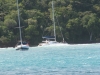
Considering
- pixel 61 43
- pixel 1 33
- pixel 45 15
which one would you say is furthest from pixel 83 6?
pixel 1 33

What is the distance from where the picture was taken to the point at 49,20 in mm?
99375

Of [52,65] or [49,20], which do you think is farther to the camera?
[49,20]

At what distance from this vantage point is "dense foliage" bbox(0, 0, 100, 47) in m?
90.0

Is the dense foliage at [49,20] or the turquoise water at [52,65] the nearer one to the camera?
the turquoise water at [52,65]

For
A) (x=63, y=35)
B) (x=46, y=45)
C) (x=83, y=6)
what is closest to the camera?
(x=46, y=45)

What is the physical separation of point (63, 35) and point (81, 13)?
9.22m

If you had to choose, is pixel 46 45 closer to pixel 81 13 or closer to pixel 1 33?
pixel 1 33

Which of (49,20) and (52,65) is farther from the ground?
(49,20)

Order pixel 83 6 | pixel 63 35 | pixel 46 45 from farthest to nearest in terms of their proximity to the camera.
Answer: pixel 83 6 < pixel 63 35 < pixel 46 45

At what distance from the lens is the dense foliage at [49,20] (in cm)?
9000

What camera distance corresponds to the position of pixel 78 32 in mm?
97125

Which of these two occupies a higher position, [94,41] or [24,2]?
[24,2]

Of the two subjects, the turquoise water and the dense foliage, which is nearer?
the turquoise water

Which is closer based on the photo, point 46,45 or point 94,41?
point 46,45
